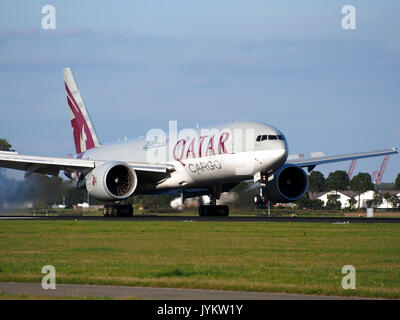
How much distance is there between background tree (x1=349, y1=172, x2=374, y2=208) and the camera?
12275 centimetres

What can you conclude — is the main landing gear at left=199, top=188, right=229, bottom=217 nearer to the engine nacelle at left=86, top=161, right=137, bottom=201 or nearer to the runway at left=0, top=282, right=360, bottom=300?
the engine nacelle at left=86, top=161, right=137, bottom=201

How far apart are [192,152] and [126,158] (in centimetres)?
982

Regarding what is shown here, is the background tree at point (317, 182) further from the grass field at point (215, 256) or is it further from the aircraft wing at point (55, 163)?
the grass field at point (215, 256)

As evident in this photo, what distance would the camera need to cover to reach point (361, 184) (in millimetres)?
123938

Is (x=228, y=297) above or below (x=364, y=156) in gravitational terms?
below

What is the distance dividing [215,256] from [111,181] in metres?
27.5

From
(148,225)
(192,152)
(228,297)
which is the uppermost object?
(192,152)

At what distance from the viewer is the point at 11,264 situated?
72.0 ft

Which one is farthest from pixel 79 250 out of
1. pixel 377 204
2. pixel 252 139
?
pixel 377 204

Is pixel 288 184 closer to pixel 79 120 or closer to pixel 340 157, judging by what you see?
pixel 340 157

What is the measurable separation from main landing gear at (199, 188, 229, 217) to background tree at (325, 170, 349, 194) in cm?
6827

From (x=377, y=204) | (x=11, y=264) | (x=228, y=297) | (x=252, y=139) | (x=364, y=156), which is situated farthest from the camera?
(x=377, y=204)

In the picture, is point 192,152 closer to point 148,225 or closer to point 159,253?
point 148,225

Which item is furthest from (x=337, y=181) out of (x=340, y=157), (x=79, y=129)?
(x=340, y=157)
